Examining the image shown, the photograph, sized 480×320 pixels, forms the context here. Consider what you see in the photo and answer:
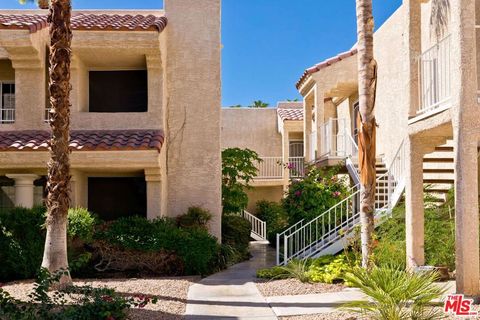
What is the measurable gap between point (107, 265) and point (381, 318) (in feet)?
25.7

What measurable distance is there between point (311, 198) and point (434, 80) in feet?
16.5

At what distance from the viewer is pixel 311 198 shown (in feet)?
49.0

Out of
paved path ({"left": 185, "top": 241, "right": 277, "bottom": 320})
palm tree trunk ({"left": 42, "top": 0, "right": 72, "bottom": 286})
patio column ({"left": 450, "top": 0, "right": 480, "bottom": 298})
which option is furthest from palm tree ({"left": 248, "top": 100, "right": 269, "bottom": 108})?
patio column ({"left": 450, "top": 0, "right": 480, "bottom": 298})

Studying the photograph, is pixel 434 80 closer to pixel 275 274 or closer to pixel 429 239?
pixel 429 239

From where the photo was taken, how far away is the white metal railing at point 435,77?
1035 centimetres

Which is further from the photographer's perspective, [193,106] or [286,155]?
[286,155]

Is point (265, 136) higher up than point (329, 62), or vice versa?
point (329, 62)

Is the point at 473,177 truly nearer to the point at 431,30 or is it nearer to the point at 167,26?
the point at 431,30

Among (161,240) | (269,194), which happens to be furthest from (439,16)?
(269,194)

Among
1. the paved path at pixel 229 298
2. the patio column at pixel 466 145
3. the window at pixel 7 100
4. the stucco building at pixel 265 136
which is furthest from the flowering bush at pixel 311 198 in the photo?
the stucco building at pixel 265 136

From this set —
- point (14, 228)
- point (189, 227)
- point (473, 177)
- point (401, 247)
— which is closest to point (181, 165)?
point (189, 227)

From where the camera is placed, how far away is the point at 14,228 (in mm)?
12820

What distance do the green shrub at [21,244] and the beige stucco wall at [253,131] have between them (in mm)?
17449

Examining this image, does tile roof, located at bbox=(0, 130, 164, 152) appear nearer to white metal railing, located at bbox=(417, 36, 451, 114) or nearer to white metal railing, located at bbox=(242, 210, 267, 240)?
white metal railing, located at bbox=(417, 36, 451, 114)
